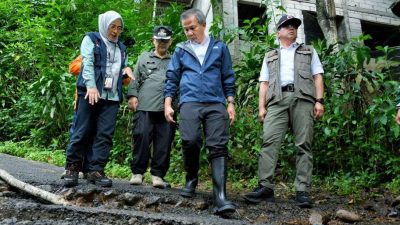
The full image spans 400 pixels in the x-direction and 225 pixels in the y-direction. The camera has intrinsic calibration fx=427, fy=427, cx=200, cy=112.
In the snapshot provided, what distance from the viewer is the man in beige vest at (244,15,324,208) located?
408 cm

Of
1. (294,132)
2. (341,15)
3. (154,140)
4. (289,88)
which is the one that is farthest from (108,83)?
(341,15)

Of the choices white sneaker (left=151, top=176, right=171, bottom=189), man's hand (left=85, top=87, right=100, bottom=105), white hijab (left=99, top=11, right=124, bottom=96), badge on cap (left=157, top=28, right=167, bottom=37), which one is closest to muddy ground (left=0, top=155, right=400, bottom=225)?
white sneaker (left=151, top=176, right=171, bottom=189)

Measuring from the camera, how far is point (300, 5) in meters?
12.2

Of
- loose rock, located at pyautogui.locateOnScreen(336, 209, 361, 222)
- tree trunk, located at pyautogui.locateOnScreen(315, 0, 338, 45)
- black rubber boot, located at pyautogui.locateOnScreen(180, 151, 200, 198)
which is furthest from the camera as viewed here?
tree trunk, located at pyautogui.locateOnScreen(315, 0, 338, 45)

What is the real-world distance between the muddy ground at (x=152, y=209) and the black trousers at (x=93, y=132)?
0.95 feet

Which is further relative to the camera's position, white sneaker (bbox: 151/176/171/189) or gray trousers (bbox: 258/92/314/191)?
white sneaker (bbox: 151/176/171/189)

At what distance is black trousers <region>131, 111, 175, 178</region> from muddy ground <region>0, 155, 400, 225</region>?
0.64 m

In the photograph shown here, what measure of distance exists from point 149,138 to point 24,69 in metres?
7.09

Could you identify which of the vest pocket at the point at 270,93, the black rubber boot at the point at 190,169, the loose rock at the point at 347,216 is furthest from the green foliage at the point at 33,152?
the loose rock at the point at 347,216

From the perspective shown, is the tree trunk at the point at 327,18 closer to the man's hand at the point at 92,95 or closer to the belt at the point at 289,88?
the belt at the point at 289,88

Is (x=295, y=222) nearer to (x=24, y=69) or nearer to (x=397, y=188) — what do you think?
(x=397, y=188)

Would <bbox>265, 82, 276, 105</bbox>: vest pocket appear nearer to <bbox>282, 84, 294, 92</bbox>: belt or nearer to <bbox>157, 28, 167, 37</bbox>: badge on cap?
<bbox>282, 84, 294, 92</bbox>: belt

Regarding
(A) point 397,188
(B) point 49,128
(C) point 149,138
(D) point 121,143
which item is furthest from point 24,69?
(A) point 397,188

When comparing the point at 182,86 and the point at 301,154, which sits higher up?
the point at 182,86
